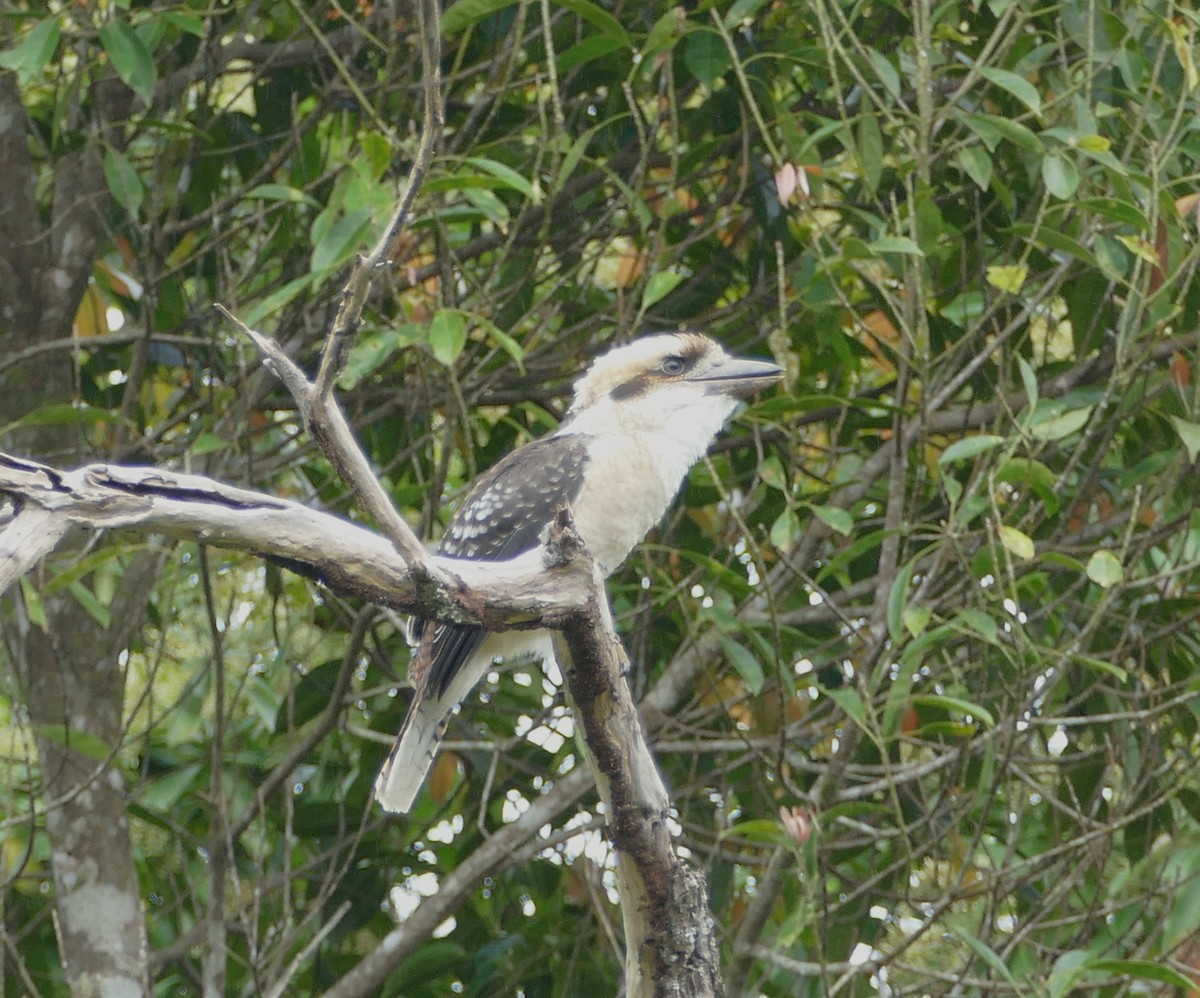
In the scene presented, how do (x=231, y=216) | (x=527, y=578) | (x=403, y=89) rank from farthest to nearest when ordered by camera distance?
(x=231, y=216) → (x=403, y=89) → (x=527, y=578)

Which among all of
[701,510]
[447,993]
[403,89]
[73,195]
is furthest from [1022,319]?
[73,195]

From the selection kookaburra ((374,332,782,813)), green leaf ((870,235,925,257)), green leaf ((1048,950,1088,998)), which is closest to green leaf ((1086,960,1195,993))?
green leaf ((1048,950,1088,998))

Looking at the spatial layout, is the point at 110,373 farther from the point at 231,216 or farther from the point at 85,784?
the point at 85,784

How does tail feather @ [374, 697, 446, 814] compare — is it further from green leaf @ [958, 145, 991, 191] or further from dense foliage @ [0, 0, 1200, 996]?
green leaf @ [958, 145, 991, 191]

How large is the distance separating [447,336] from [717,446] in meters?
1.37

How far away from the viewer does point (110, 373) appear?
15.5ft

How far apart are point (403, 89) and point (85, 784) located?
1835 mm

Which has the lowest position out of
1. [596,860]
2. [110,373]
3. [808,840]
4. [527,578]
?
[596,860]

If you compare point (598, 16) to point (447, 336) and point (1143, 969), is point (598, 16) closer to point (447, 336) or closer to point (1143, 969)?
point (447, 336)

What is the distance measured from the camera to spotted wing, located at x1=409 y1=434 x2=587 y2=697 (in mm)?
3350

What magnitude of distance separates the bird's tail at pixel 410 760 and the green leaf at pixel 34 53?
154 centimetres

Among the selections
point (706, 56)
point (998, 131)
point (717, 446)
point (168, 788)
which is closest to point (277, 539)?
point (998, 131)

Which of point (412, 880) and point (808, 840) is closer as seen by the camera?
point (808, 840)

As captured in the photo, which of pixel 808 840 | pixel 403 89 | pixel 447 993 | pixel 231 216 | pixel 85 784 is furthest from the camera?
pixel 231 216
